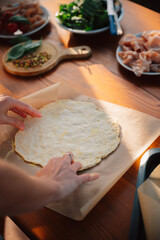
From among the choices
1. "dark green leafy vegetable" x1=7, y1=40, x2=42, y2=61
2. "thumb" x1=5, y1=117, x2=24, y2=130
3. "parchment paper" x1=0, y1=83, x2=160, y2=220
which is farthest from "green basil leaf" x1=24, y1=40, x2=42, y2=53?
"thumb" x1=5, y1=117, x2=24, y2=130

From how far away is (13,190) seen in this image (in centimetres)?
72

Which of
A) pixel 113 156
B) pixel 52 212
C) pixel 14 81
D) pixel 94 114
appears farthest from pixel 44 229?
pixel 14 81

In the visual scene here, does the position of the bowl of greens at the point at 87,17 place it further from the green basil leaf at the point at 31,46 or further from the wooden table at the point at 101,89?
the green basil leaf at the point at 31,46

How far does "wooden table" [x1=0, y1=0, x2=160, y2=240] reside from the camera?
0.94 meters

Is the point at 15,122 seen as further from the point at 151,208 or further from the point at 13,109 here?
the point at 151,208

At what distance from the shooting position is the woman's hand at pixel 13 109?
134 cm

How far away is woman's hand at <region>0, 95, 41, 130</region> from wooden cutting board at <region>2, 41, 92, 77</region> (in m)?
0.47

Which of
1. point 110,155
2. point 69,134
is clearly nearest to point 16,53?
point 69,134

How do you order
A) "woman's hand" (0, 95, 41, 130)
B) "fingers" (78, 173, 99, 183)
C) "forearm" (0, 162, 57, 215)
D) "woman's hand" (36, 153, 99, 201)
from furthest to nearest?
1. "woman's hand" (0, 95, 41, 130)
2. "fingers" (78, 173, 99, 183)
3. "woman's hand" (36, 153, 99, 201)
4. "forearm" (0, 162, 57, 215)

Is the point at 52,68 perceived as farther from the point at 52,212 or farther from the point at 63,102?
the point at 52,212

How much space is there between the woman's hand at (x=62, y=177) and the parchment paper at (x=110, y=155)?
7 centimetres

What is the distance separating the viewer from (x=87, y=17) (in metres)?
2.05

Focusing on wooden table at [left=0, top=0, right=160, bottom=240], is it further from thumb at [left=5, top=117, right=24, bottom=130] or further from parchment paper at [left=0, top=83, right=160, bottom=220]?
thumb at [left=5, top=117, right=24, bottom=130]

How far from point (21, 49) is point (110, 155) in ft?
3.97
